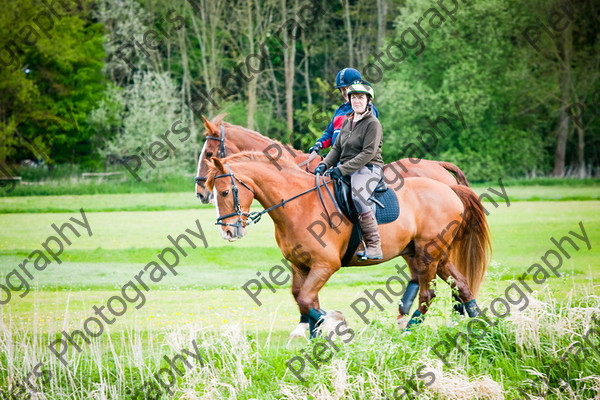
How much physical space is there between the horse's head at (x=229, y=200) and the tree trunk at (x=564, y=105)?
35405mm

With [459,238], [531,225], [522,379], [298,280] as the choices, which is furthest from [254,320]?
[531,225]

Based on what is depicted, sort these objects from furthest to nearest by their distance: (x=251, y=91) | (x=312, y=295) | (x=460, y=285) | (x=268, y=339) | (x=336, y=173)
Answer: (x=251, y=91) → (x=460, y=285) → (x=336, y=173) → (x=312, y=295) → (x=268, y=339)

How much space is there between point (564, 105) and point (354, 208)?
35.2m

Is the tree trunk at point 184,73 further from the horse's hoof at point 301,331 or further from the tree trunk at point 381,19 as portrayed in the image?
the horse's hoof at point 301,331

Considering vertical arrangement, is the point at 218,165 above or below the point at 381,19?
below

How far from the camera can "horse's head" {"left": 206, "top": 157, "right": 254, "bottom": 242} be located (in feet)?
23.0

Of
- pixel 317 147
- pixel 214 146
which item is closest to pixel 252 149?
pixel 214 146

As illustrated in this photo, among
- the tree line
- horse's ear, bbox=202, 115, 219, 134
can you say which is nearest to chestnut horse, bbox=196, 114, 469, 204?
horse's ear, bbox=202, 115, 219, 134

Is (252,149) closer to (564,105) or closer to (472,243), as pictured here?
(472,243)

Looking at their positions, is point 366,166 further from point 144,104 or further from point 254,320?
point 144,104

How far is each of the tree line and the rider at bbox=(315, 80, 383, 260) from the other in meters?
28.8

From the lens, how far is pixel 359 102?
7.65 m

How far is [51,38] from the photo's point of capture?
39625 mm

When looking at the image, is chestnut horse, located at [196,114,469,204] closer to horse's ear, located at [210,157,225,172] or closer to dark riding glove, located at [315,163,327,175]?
dark riding glove, located at [315,163,327,175]
